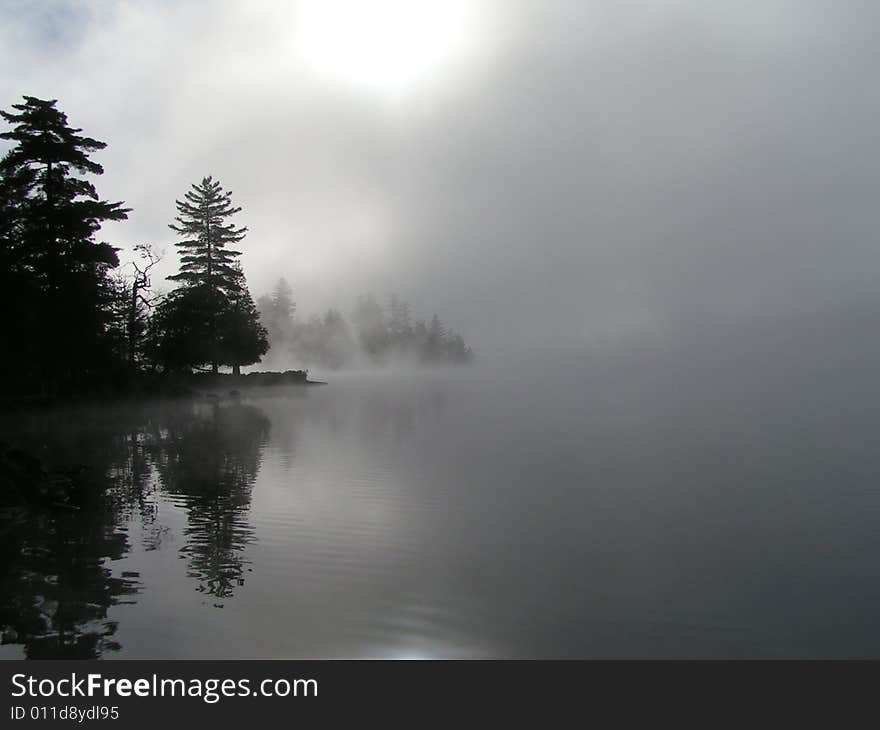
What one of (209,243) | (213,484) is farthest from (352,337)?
(213,484)

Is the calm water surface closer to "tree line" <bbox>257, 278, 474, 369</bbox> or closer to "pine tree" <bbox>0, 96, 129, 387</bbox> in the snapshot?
"pine tree" <bbox>0, 96, 129, 387</bbox>

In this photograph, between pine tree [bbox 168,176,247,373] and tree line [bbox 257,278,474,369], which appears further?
tree line [bbox 257,278,474,369]

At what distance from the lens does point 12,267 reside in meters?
30.6

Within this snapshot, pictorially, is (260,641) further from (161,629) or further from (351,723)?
(351,723)

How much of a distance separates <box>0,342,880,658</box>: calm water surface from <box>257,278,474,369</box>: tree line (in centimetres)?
8687

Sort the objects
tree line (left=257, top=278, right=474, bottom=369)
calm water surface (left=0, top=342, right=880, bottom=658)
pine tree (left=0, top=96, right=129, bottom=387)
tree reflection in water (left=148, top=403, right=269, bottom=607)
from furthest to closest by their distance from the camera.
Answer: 1. tree line (left=257, top=278, right=474, bottom=369)
2. pine tree (left=0, top=96, right=129, bottom=387)
3. tree reflection in water (left=148, top=403, right=269, bottom=607)
4. calm water surface (left=0, top=342, right=880, bottom=658)

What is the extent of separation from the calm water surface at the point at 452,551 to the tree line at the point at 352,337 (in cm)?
8687

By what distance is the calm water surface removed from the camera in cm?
804

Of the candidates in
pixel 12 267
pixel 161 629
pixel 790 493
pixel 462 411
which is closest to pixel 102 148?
pixel 12 267

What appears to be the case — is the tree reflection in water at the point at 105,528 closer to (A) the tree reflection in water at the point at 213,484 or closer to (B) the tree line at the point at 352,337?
(A) the tree reflection in water at the point at 213,484

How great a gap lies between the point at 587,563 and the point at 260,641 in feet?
19.2

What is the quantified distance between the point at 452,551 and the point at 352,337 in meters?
115

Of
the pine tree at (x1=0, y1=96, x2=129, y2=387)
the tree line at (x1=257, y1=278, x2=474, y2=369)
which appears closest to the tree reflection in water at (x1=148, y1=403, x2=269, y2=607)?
the pine tree at (x1=0, y1=96, x2=129, y2=387)

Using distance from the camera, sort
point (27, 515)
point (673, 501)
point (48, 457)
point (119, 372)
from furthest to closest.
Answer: point (119, 372)
point (48, 457)
point (673, 501)
point (27, 515)
